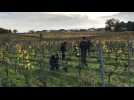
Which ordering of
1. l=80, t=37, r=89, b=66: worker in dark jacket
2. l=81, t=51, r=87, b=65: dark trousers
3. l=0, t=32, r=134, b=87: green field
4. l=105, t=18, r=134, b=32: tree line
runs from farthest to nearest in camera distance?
l=81, t=51, r=87, b=65: dark trousers, l=80, t=37, r=89, b=66: worker in dark jacket, l=0, t=32, r=134, b=87: green field, l=105, t=18, r=134, b=32: tree line

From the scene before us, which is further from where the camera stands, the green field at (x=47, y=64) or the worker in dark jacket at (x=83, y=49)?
the worker in dark jacket at (x=83, y=49)

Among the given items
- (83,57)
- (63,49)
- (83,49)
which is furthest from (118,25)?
(63,49)

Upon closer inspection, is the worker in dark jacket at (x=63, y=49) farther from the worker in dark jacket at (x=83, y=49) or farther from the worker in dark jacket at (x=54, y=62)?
the worker in dark jacket at (x=83, y=49)

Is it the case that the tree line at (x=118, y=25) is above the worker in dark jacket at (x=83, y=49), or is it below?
above

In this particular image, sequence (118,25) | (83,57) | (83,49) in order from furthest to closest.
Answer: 1. (83,57)
2. (83,49)
3. (118,25)

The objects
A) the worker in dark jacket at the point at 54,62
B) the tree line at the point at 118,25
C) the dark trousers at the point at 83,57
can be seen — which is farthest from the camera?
the dark trousers at the point at 83,57

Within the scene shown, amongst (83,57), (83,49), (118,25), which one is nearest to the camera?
(118,25)

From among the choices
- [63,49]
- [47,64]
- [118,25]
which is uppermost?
[118,25]

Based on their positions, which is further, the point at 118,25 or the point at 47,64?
the point at 47,64

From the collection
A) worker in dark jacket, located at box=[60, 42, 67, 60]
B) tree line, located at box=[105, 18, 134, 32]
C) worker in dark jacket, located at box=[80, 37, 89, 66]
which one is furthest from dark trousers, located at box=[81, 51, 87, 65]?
tree line, located at box=[105, 18, 134, 32]

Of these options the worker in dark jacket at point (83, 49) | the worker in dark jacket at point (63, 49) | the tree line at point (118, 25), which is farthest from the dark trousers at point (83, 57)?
the tree line at point (118, 25)

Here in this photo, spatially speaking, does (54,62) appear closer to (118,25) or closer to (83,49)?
(83,49)

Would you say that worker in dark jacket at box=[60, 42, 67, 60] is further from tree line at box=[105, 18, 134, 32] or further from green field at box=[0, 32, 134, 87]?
tree line at box=[105, 18, 134, 32]

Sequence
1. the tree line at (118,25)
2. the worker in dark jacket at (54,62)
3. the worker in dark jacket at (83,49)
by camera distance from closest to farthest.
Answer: the tree line at (118,25) < the worker in dark jacket at (83,49) < the worker in dark jacket at (54,62)
